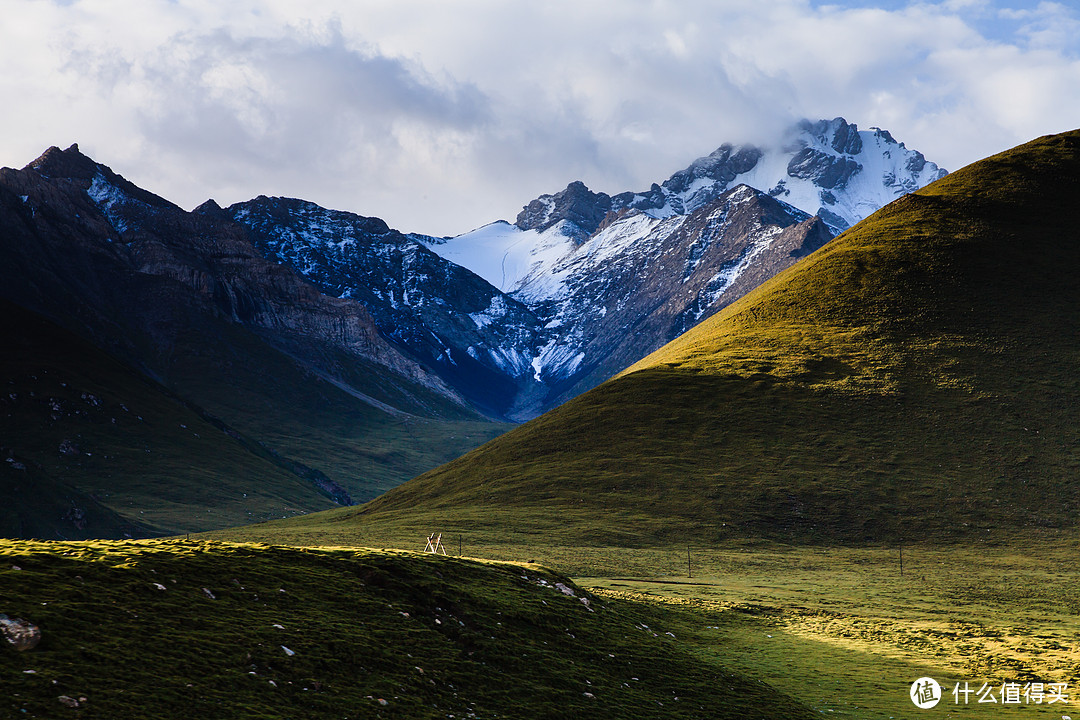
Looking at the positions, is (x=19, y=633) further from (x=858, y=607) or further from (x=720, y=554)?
(x=720, y=554)

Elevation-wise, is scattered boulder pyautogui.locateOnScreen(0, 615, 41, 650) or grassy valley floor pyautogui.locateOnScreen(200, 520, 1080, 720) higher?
scattered boulder pyautogui.locateOnScreen(0, 615, 41, 650)

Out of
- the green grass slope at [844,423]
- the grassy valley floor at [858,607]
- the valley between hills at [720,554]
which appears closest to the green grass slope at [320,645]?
the valley between hills at [720,554]

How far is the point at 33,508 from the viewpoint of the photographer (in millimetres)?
149125

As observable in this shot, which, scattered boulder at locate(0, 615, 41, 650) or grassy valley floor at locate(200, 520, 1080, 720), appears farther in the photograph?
grassy valley floor at locate(200, 520, 1080, 720)

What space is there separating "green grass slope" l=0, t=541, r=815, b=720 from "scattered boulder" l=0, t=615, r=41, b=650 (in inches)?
8.3

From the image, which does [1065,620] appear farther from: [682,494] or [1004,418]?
[1004,418]

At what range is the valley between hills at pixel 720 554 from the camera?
24.8m

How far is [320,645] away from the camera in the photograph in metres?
26.5

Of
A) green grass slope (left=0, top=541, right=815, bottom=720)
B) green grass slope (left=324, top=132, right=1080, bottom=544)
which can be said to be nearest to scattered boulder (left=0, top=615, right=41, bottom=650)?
green grass slope (left=0, top=541, right=815, bottom=720)

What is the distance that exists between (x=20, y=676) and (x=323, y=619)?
1070 cm

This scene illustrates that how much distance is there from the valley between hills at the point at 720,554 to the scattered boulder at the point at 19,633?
27cm

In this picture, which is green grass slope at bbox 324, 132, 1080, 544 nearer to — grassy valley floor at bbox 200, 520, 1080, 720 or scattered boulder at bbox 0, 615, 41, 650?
grassy valley floor at bbox 200, 520, 1080, 720

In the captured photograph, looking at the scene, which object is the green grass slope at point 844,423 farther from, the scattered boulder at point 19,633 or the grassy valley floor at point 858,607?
the scattered boulder at point 19,633

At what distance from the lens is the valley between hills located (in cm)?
2481
